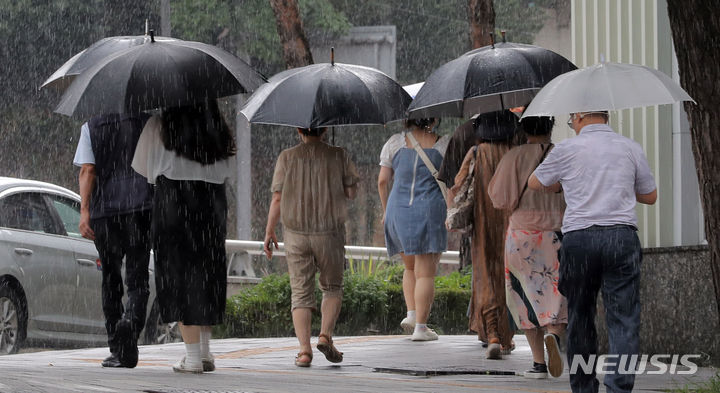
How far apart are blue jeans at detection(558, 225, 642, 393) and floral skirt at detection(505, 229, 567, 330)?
145 centimetres

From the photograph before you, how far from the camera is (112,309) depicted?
32.4ft

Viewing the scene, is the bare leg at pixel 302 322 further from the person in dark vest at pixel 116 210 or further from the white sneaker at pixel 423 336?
the white sneaker at pixel 423 336

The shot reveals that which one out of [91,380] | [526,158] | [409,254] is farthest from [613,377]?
[409,254]

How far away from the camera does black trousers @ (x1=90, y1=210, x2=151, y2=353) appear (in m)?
9.76

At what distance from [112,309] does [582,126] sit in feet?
12.2

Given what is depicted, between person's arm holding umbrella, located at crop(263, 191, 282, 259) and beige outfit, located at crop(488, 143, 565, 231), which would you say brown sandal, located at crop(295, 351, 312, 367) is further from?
beige outfit, located at crop(488, 143, 565, 231)

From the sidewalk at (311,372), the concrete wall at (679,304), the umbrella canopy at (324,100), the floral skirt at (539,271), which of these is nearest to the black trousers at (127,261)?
the sidewalk at (311,372)

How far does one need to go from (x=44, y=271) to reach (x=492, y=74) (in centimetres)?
516

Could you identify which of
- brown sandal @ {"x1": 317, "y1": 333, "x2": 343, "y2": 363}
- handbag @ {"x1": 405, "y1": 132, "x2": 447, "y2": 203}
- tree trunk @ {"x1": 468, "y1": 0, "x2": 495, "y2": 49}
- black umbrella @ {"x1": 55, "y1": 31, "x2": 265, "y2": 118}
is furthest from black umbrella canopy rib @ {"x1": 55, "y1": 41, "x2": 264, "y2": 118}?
tree trunk @ {"x1": 468, "y1": 0, "x2": 495, "y2": 49}

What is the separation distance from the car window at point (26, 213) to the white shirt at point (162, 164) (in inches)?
156

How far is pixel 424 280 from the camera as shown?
11.9m

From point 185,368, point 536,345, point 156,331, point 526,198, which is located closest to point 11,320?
point 156,331

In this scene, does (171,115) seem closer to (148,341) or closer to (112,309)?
(112,309)

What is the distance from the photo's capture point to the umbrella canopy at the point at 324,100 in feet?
32.3
